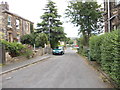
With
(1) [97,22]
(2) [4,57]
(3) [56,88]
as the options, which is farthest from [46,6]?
(3) [56,88]

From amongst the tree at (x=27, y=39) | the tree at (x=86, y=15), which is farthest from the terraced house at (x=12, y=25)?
the tree at (x=86, y=15)

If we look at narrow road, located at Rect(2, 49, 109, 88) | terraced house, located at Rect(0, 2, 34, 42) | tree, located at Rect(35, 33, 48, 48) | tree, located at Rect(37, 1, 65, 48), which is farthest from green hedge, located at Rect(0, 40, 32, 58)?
tree, located at Rect(37, 1, 65, 48)

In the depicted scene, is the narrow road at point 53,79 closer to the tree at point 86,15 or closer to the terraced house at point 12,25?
the terraced house at point 12,25

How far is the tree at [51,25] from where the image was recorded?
1299 inches

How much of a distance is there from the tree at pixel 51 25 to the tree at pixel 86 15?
336 inches

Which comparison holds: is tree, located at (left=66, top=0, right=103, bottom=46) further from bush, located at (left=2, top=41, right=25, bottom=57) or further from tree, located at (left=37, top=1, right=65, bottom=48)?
bush, located at (left=2, top=41, right=25, bottom=57)

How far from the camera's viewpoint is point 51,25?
3397 cm

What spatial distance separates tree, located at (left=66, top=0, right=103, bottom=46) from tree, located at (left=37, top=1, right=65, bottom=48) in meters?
8.53

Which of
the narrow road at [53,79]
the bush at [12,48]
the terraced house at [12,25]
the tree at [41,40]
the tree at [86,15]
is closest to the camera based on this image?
the narrow road at [53,79]

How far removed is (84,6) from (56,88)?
1998cm

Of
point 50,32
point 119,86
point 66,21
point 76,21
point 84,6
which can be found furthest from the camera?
point 50,32

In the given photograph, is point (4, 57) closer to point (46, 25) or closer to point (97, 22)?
point (97, 22)

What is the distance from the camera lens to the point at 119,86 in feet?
17.7

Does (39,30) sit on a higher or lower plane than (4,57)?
higher
